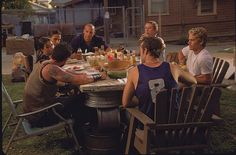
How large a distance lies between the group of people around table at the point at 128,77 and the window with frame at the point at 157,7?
15812 millimetres

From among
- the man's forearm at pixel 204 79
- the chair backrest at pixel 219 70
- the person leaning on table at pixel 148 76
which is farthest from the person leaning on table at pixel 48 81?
the chair backrest at pixel 219 70

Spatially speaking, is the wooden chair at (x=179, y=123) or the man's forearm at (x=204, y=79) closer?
the wooden chair at (x=179, y=123)

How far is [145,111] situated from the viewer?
3936 millimetres

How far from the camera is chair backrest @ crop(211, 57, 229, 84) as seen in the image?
17.3 ft

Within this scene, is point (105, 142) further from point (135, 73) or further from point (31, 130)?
point (135, 73)

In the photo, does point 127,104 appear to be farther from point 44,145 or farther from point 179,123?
point 44,145

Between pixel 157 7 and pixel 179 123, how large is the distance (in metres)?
17.9

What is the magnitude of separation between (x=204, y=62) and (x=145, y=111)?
1386 millimetres

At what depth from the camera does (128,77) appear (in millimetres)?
3938

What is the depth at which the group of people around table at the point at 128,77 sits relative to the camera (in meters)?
3.85

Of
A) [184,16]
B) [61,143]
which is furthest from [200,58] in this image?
[184,16]

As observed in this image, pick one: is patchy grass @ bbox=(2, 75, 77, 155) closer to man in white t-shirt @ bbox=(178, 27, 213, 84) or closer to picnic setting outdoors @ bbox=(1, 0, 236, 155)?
picnic setting outdoors @ bbox=(1, 0, 236, 155)

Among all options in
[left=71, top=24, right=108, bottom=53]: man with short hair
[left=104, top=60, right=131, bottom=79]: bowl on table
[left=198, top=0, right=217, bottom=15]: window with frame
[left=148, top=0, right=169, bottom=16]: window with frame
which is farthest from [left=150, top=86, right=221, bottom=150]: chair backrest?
[left=198, top=0, right=217, bottom=15]: window with frame

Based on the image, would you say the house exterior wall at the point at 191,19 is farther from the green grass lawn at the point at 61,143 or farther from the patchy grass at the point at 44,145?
the patchy grass at the point at 44,145
